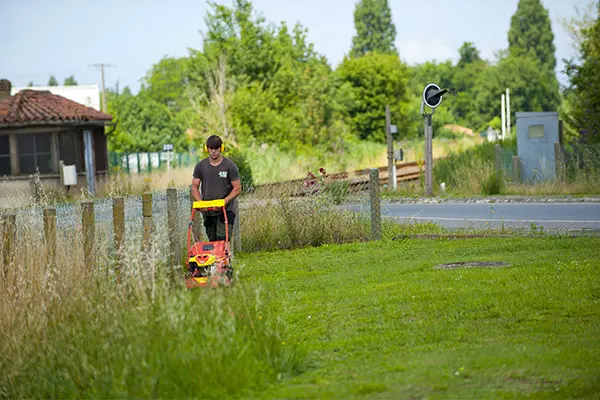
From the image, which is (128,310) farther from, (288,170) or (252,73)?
(252,73)

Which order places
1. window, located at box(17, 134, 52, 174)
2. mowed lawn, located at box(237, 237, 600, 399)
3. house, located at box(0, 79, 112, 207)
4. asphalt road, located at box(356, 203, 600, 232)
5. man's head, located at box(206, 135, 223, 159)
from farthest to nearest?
1. window, located at box(17, 134, 52, 174)
2. house, located at box(0, 79, 112, 207)
3. asphalt road, located at box(356, 203, 600, 232)
4. man's head, located at box(206, 135, 223, 159)
5. mowed lawn, located at box(237, 237, 600, 399)

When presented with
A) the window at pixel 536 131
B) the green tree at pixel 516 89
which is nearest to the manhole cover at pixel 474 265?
the window at pixel 536 131

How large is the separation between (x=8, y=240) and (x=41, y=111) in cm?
2442

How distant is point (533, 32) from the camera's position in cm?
11188

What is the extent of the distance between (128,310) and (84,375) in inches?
33.0

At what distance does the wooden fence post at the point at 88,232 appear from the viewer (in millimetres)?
10039

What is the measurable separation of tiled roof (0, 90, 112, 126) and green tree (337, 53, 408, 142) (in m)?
33.2

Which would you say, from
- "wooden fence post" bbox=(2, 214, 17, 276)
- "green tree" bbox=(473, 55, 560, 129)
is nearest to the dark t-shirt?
"wooden fence post" bbox=(2, 214, 17, 276)

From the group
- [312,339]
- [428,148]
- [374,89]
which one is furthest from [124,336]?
[374,89]

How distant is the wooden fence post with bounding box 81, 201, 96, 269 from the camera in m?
10.0

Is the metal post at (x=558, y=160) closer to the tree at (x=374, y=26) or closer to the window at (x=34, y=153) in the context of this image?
Answer: the window at (x=34, y=153)

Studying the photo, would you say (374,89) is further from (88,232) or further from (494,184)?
(88,232)

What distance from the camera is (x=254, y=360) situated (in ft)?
22.7

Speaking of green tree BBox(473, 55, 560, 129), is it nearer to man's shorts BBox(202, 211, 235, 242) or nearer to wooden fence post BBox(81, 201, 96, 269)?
man's shorts BBox(202, 211, 235, 242)
